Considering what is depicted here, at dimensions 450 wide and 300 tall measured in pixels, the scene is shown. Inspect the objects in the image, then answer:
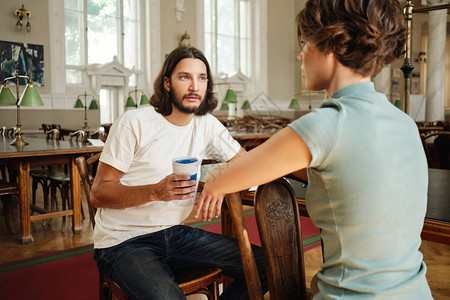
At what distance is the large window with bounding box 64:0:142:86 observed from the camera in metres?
10.5

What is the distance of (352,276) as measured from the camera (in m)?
0.87

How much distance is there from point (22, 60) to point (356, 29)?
33.0 feet

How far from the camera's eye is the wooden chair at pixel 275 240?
1.07 metres

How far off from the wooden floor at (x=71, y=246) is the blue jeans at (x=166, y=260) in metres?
1.35

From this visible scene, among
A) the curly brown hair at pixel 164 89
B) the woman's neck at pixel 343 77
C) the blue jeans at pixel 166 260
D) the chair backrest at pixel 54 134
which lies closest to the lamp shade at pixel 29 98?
the chair backrest at pixel 54 134

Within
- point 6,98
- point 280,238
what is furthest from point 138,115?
point 6,98

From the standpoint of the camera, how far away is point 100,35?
36.4 feet

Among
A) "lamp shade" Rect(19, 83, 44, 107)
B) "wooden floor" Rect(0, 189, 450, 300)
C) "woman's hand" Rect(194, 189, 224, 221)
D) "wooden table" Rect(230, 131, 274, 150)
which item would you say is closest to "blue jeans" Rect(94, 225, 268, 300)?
"woman's hand" Rect(194, 189, 224, 221)

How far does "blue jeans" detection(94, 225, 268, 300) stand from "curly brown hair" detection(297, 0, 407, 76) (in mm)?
906

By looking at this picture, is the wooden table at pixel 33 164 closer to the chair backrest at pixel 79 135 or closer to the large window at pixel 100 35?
the chair backrest at pixel 79 135

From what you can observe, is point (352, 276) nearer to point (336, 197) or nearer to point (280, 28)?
point (336, 197)

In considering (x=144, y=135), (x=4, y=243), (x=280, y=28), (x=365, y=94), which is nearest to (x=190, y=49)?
(x=144, y=135)

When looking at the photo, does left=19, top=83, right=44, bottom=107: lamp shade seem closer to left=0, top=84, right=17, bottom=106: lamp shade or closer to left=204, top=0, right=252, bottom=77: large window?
left=0, top=84, right=17, bottom=106: lamp shade

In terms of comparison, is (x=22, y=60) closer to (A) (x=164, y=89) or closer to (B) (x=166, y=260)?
(A) (x=164, y=89)
